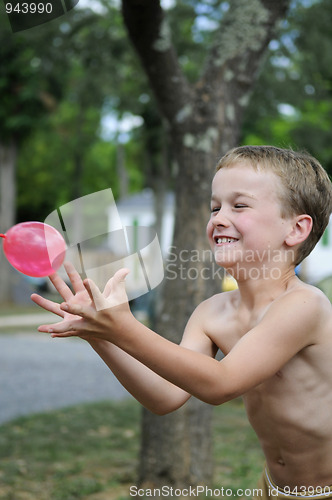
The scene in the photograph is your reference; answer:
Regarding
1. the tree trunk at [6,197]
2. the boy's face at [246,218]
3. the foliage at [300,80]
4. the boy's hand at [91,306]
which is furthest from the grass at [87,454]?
the tree trunk at [6,197]

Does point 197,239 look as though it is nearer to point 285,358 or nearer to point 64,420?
point 285,358

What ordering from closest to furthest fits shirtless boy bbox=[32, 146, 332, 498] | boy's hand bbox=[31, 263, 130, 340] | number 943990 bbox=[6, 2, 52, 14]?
boy's hand bbox=[31, 263, 130, 340]
shirtless boy bbox=[32, 146, 332, 498]
number 943990 bbox=[6, 2, 52, 14]

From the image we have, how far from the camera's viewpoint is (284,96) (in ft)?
46.7

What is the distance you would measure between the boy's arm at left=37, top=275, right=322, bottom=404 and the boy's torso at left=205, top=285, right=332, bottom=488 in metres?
0.14

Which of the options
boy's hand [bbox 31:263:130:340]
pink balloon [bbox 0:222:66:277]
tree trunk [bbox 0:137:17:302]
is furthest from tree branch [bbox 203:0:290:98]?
tree trunk [bbox 0:137:17:302]

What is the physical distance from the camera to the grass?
14.7 feet

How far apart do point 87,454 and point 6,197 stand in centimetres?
1544

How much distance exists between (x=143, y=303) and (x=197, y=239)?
34.5 ft

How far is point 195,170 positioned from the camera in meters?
4.21

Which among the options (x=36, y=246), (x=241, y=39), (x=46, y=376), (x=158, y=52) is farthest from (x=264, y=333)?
(x=46, y=376)

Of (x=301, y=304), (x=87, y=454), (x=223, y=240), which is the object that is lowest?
(x=87, y=454)

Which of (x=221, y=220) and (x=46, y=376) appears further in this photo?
(x=46, y=376)

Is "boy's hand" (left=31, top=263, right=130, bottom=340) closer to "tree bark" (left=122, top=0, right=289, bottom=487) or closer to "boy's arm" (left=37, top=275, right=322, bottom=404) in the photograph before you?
"boy's arm" (left=37, top=275, right=322, bottom=404)

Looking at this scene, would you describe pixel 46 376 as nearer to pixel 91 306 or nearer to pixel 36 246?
pixel 36 246
